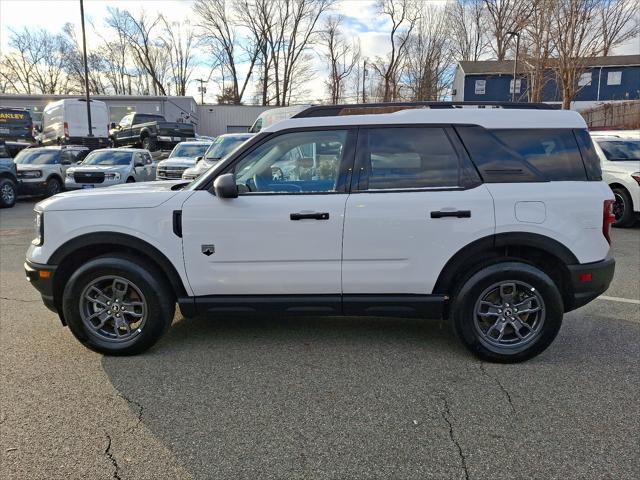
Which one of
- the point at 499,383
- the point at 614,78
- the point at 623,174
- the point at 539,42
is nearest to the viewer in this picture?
the point at 499,383

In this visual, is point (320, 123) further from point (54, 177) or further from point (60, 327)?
point (54, 177)

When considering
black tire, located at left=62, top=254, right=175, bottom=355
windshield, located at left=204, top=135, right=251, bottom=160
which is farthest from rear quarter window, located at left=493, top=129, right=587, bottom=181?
windshield, located at left=204, top=135, right=251, bottom=160

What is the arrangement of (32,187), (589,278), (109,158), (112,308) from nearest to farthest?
(589,278) < (112,308) < (32,187) < (109,158)

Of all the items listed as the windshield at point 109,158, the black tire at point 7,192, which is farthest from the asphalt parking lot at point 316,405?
the windshield at point 109,158

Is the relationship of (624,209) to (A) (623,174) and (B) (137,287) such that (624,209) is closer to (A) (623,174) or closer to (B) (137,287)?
(A) (623,174)

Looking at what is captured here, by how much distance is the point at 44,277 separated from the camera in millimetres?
3748

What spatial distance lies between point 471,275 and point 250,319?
218 cm

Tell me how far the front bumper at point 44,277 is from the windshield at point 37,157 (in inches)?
538

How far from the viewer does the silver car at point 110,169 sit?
45.7 feet

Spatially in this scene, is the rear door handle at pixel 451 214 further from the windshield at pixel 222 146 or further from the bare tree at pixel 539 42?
the bare tree at pixel 539 42

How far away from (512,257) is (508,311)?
1.38 feet

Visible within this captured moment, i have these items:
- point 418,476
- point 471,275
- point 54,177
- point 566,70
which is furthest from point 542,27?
point 418,476

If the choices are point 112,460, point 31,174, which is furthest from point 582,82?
point 112,460

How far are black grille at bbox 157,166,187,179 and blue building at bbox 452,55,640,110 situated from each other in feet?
99.8
